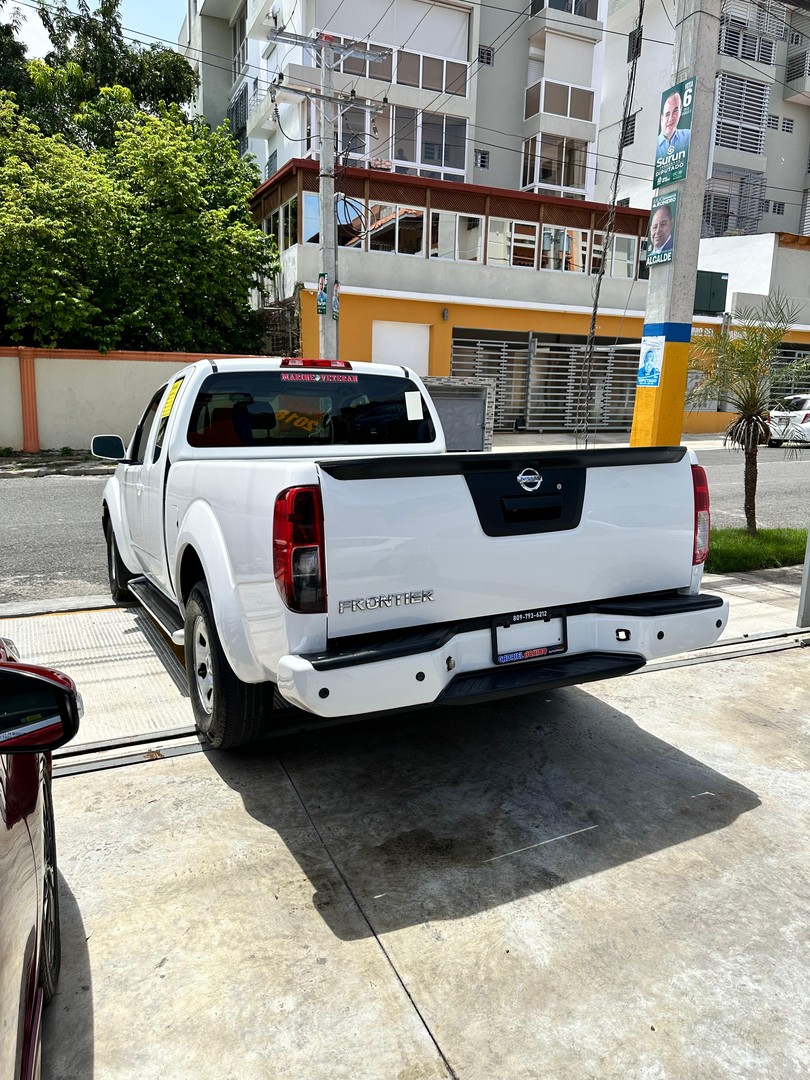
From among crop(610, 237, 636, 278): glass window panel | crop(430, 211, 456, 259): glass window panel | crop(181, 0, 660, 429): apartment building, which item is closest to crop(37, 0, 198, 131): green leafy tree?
crop(181, 0, 660, 429): apartment building

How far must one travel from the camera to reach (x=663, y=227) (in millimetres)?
7633

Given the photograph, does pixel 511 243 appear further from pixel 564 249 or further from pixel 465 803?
pixel 465 803

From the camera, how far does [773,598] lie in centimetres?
726

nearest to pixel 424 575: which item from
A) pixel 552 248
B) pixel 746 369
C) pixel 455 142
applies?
pixel 746 369

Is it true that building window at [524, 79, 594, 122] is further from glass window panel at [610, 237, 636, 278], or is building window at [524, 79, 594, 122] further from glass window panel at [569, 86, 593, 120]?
glass window panel at [610, 237, 636, 278]

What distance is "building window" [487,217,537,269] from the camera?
2409cm

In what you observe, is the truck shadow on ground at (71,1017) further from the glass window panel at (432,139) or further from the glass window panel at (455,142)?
the glass window panel at (455,142)

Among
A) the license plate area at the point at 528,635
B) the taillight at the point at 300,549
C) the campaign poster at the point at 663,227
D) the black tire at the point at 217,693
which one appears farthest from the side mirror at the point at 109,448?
the campaign poster at the point at 663,227

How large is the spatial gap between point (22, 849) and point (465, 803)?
221 cm

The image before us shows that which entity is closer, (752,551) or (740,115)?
(752,551)

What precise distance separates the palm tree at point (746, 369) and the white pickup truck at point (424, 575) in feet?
17.9

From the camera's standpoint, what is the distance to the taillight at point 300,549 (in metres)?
2.93

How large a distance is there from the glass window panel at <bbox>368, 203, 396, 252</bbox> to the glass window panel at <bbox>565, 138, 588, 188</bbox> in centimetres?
1188

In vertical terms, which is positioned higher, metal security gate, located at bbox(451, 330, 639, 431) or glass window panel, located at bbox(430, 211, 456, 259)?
glass window panel, located at bbox(430, 211, 456, 259)
